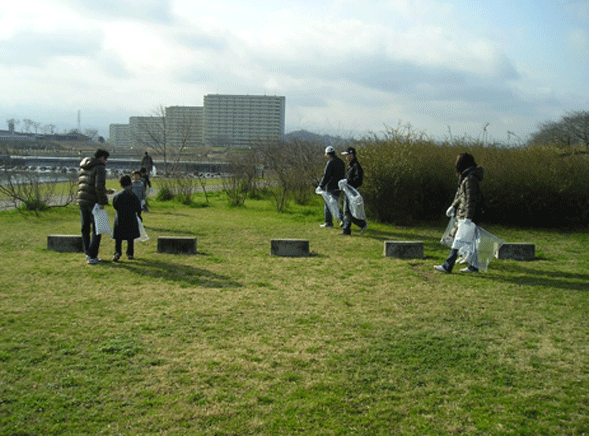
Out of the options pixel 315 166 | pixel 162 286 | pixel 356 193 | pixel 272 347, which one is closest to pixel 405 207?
pixel 356 193

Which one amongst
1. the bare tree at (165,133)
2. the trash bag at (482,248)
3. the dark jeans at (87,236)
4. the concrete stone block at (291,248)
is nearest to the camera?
the trash bag at (482,248)

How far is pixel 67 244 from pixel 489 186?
1069cm

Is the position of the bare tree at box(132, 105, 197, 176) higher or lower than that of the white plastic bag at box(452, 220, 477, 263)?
higher

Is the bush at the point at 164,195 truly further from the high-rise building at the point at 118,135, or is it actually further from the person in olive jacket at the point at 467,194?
the high-rise building at the point at 118,135

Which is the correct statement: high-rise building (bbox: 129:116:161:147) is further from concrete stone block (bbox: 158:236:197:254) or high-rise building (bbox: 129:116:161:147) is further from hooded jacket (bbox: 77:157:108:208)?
hooded jacket (bbox: 77:157:108:208)

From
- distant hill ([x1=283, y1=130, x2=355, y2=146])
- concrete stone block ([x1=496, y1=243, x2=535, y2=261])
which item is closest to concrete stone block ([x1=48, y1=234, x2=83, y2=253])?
concrete stone block ([x1=496, y1=243, x2=535, y2=261])

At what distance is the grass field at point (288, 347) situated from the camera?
366 centimetres

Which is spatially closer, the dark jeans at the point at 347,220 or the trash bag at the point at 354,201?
the trash bag at the point at 354,201

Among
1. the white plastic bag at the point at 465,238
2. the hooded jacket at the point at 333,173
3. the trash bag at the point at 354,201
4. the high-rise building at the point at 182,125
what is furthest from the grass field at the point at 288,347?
the high-rise building at the point at 182,125

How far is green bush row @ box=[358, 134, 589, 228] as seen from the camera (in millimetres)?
13977

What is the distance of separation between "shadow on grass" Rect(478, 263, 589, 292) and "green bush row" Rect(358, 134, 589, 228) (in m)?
5.20

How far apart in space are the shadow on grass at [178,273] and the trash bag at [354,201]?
4.67 meters

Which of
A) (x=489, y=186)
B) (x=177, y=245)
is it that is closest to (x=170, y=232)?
(x=177, y=245)

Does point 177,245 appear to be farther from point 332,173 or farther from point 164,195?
point 164,195
